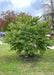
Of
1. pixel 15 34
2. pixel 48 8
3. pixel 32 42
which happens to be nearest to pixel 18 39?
pixel 15 34

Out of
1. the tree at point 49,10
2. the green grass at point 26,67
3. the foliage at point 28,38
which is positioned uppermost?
the tree at point 49,10

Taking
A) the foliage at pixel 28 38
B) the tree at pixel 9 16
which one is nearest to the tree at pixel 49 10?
the tree at pixel 9 16

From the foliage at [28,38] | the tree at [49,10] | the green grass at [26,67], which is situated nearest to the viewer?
the green grass at [26,67]

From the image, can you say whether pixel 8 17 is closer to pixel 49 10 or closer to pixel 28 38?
pixel 49 10

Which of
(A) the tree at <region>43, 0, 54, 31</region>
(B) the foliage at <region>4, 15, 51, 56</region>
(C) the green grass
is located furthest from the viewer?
(A) the tree at <region>43, 0, 54, 31</region>

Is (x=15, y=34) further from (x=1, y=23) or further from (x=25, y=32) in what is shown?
(x=1, y=23)

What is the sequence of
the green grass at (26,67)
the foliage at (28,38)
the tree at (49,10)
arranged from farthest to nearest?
the tree at (49,10)
the foliage at (28,38)
the green grass at (26,67)

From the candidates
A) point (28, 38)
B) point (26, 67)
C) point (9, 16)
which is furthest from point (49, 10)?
point (26, 67)

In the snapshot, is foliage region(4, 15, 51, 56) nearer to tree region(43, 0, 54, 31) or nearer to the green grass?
the green grass

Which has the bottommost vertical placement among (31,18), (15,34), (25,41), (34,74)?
(34,74)

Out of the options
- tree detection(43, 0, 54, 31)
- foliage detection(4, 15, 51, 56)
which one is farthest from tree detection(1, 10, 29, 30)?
foliage detection(4, 15, 51, 56)

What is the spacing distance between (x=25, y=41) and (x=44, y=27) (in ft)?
5.08

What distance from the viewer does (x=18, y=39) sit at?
5250mm

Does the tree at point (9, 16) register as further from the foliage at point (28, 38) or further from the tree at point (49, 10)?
the foliage at point (28, 38)
